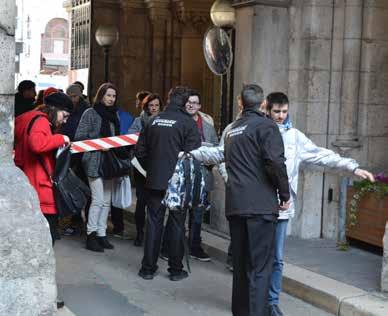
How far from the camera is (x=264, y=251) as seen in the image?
218 inches

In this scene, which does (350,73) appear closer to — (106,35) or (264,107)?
(264,107)

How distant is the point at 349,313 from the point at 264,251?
1191mm

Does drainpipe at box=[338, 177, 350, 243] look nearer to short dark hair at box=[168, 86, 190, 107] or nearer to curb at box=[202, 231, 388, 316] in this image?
curb at box=[202, 231, 388, 316]

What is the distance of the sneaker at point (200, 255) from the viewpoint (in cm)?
833

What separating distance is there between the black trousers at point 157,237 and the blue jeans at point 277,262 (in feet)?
4.79

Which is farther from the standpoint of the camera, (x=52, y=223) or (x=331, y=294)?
(x=331, y=294)

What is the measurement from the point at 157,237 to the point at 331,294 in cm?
180

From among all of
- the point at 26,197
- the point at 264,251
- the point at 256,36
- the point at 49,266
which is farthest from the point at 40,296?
the point at 256,36

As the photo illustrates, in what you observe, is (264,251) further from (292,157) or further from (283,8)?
(283,8)

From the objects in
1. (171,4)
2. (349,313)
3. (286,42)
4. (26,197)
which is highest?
(171,4)

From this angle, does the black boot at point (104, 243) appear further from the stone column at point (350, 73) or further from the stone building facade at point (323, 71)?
the stone column at point (350, 73)

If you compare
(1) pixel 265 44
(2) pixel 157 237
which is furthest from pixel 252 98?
(1) pixel 265 44

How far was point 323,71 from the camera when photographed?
896 cm

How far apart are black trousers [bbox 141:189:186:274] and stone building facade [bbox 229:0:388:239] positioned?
211cm
